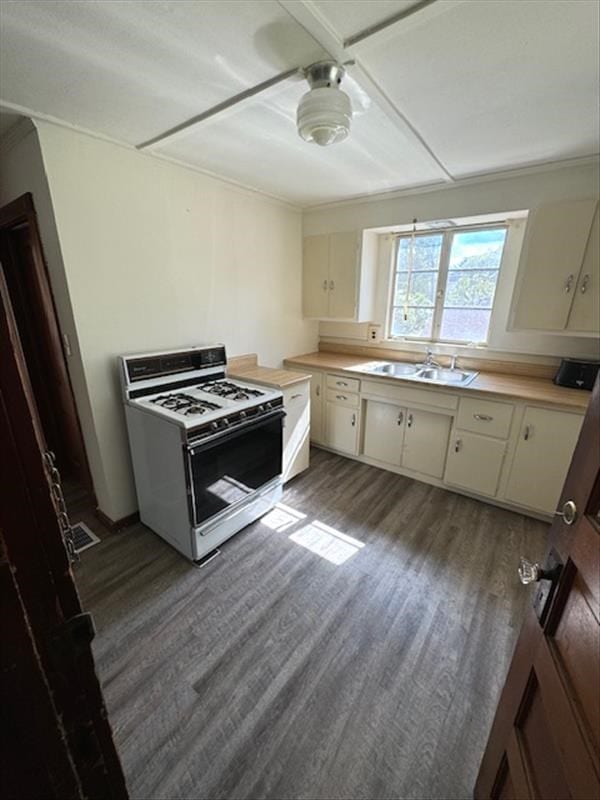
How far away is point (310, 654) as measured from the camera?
153 centimetres

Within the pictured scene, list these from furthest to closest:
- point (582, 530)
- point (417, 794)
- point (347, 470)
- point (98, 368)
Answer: point (347, 470) → point (98, 368) → point (417, 794) → point (582, 530)

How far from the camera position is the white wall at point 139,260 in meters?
1.85

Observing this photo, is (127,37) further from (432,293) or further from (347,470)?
(347,470)

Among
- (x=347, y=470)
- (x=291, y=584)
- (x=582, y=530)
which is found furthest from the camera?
(x=347, y=470)

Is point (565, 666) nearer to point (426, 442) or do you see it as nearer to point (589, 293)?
point (426, 442)

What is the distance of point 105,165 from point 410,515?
9.63 feet

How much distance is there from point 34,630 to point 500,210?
3178 millimetres

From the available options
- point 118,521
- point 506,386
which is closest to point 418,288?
point 506,386

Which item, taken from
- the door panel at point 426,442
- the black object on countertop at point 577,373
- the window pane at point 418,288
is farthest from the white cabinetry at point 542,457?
the window pane at point 418,288

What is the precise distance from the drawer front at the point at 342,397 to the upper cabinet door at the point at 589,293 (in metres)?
1.61

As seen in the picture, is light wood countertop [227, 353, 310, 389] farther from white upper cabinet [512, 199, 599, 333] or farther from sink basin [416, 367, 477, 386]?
white upper cabinet [512, 199, 599, 333]

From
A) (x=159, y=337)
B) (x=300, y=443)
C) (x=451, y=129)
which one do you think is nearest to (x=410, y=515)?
(x=300, y=443)

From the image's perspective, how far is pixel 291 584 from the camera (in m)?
1.89

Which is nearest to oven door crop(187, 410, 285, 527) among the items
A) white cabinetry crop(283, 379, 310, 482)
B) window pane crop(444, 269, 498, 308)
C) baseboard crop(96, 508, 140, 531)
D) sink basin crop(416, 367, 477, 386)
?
white cabinetry crop(283, 379, 310, 482)
